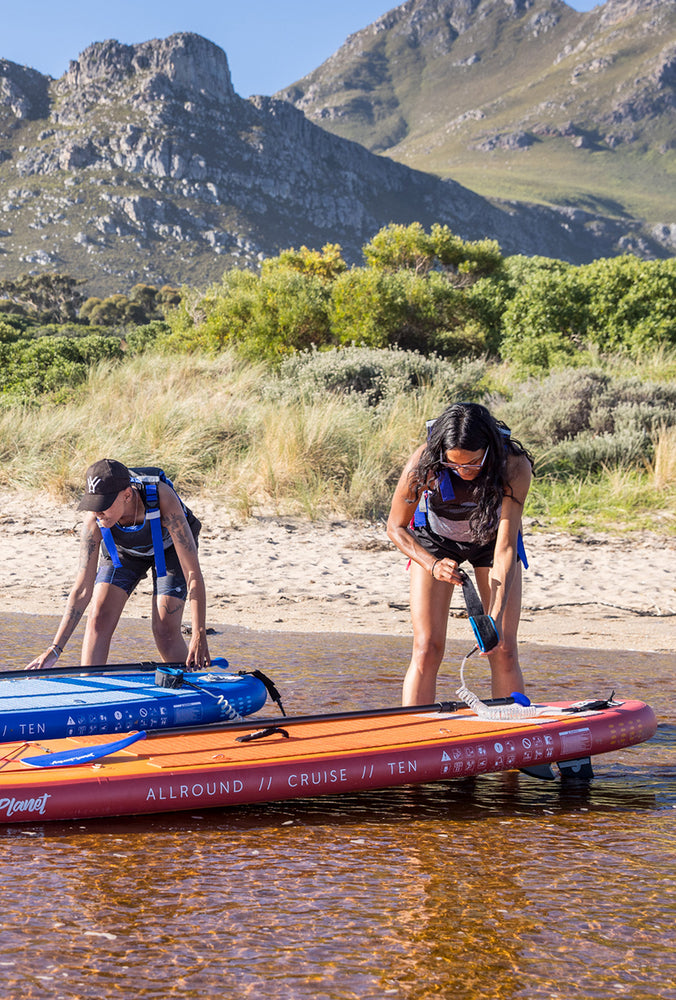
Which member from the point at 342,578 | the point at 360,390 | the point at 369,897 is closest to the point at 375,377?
the point at 360,390

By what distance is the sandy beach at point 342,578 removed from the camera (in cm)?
775

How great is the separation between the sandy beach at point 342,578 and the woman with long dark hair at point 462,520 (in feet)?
9.81

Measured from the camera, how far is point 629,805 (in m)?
4.25

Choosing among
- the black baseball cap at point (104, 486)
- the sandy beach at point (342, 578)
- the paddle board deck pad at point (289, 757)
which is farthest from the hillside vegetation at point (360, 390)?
the paddle board deck pad at point (289, 757)

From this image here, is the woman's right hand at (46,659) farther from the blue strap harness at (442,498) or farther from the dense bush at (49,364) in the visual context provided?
the dense bush at (49,364)

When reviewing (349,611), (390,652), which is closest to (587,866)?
(390,652)

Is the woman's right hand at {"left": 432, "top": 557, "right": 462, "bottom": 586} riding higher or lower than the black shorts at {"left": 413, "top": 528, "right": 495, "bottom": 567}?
lower

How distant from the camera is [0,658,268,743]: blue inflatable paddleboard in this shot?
4637mm

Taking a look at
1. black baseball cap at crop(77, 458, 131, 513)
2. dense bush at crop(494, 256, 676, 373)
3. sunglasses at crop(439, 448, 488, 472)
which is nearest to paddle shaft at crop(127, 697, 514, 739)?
black baseball cap at crop(77, 458, 131, 513)

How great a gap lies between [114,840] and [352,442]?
26.2 ft

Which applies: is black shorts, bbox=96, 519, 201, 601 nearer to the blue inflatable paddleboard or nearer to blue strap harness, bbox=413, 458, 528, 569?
the blue inflatable paddleboard

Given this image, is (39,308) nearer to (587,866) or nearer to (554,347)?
(554,347)

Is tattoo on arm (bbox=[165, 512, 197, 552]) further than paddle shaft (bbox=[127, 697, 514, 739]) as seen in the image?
Yes

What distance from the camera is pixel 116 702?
15.9 feet
